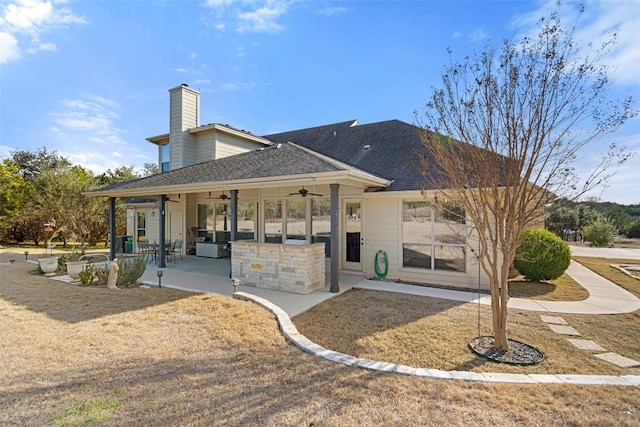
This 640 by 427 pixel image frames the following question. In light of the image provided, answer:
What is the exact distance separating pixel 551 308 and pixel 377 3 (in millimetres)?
8661

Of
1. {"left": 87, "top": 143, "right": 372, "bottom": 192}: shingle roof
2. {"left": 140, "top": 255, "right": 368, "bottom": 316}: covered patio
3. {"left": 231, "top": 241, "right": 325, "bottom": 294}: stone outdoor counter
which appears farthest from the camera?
{"left": 87, "top": 143, "right": 372, "bottom": 192}: shingle roof

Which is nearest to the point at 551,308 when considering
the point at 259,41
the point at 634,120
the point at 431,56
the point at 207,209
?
the point at 634,120

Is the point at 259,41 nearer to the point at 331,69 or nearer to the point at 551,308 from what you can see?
the point at 331,69

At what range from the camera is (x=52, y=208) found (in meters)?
19.6

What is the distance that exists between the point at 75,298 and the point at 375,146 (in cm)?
1015

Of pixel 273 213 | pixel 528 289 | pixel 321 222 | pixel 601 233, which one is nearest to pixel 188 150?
pixel 273 213

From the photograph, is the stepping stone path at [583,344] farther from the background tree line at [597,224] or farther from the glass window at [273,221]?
the background tree line at [597,224]

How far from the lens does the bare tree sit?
4.09 m

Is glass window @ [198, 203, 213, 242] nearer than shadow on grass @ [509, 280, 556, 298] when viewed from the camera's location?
No

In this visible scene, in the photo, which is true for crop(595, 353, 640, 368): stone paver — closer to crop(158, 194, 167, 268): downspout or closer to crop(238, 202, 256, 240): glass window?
crop(238, 202, 256, 240): glass window

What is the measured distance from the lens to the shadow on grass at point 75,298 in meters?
5.91

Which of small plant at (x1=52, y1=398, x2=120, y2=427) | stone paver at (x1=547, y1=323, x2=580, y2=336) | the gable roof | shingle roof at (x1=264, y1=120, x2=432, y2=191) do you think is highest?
shingle roof at (x1=264, y1=120, x2=432, y2=191)

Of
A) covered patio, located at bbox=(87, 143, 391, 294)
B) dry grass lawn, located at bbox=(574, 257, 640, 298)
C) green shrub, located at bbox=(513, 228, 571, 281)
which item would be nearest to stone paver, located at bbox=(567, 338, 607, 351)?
green shrub, located at bbox=(513, 228, 571, 281)

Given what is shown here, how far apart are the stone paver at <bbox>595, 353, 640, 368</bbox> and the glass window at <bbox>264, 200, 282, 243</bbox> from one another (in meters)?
9.06
